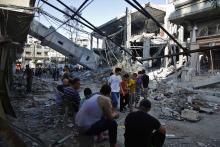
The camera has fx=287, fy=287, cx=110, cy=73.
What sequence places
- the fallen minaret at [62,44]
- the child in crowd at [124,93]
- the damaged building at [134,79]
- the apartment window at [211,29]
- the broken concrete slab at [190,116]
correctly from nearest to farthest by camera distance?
1. the damaged building at [134,79]
2. the broken concrete slab at [190,116]
3. the child in crowd at [124,93]
4. the apartment window at [211,29]
5. the fallen minaret at [62,44]

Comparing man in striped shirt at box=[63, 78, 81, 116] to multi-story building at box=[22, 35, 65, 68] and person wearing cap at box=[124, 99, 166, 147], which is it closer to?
person wearing cap at box=[124, 99, 166, 147]

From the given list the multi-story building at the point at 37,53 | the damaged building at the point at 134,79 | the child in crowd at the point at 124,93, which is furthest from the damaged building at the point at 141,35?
the multi-story building at the point at 37,53

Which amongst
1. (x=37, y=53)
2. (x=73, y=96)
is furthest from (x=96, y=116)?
(x=37, y=53)

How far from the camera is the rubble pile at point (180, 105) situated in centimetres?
986

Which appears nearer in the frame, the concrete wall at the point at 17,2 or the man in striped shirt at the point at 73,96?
the man in striped shirt at the point at 73,96

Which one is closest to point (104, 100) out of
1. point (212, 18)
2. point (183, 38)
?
point (212, 18)

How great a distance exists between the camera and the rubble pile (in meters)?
9.86

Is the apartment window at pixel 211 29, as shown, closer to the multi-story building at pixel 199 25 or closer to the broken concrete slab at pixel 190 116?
the multi-story building at pixel 199 25

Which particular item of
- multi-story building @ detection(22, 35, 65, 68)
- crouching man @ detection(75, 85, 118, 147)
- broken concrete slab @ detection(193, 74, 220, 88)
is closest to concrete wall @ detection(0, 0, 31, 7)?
crouching man @ detection(75, 85, 118, 147)

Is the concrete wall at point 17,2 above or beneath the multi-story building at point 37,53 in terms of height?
beneath

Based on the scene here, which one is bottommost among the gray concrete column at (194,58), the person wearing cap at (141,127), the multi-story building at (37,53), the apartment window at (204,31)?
the person wearing cap at (141,127)

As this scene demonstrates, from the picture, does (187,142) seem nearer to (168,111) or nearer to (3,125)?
(168,111)

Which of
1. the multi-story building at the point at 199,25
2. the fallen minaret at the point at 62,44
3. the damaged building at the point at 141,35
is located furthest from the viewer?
the damaged building at the point at 141,35

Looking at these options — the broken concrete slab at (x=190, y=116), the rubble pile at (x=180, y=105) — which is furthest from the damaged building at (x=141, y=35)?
the broken concrete slab at (x=190, y=116)
